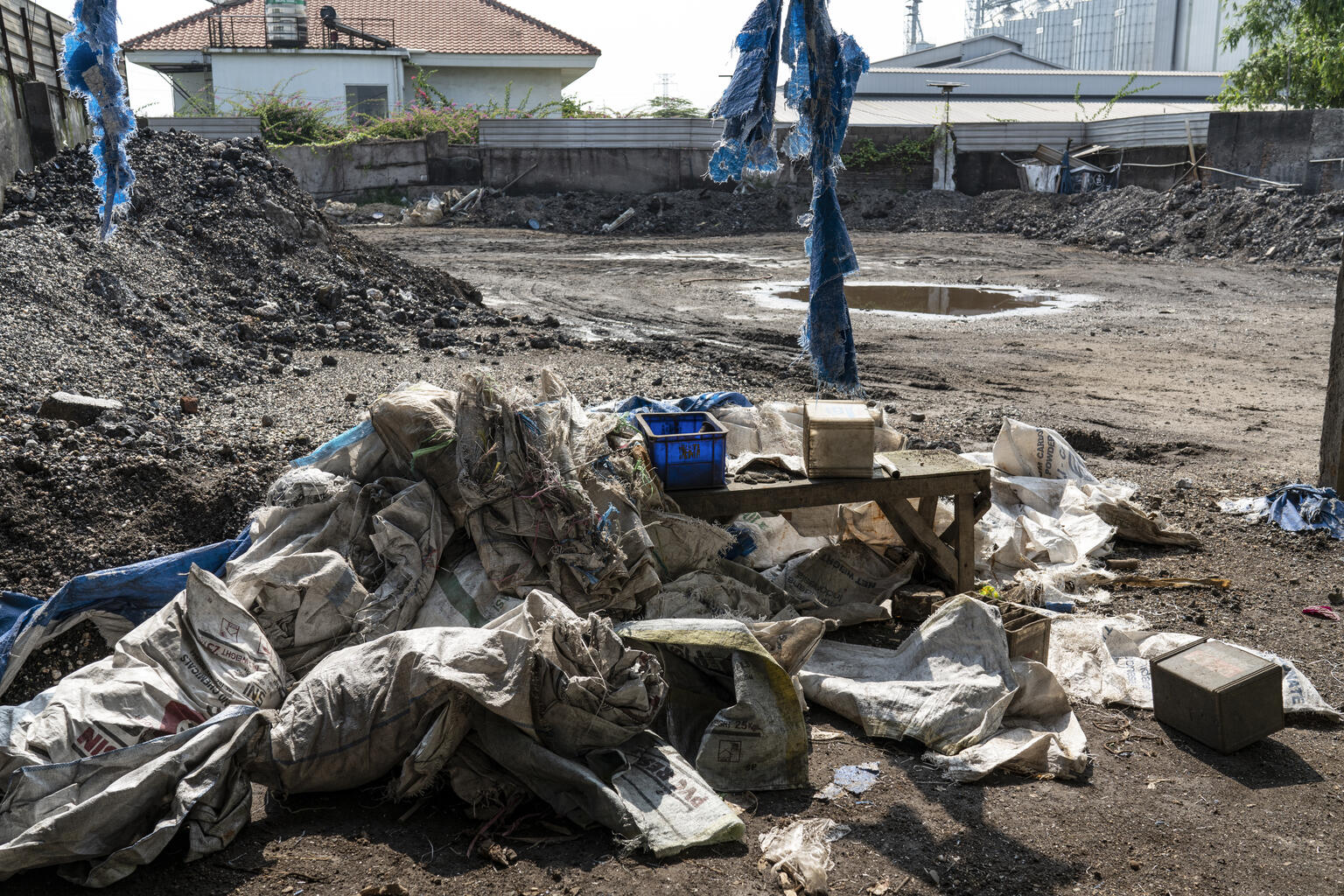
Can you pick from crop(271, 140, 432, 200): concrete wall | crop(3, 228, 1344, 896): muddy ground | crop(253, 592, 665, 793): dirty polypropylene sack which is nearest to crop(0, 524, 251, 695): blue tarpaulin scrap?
crop(253, 592, 665, 793): dirty polypropylene sack

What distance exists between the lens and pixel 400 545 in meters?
3.57

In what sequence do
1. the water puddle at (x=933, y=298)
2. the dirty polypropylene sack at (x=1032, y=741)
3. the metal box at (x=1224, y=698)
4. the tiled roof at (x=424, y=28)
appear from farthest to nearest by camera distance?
1. the tiled roof at (x=424, y=28)
2. the water puddle at (x=933, y=298)
3. the metal box at (x=1224, y=698)
4. the dirty polypropylene sack at (x=1032, y=741)

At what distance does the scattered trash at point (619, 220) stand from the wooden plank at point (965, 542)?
15.7 m

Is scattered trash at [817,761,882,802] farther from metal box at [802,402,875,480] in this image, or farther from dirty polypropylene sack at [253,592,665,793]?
metal box at [802,402,875,480]

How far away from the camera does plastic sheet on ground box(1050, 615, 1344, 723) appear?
3584 millimetres

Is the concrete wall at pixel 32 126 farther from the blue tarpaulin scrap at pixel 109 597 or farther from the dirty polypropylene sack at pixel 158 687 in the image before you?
the dirty polypropylene sack at pixel 158 687

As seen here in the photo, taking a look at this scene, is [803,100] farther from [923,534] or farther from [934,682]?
[934,682]

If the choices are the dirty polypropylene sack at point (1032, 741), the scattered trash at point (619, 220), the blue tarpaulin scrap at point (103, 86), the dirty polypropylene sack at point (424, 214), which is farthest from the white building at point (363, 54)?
the dirty polypropylene sack at point (1032, 741)

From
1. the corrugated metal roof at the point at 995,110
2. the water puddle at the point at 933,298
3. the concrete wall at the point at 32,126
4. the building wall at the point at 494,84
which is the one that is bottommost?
the water puddle at the point at 933,298

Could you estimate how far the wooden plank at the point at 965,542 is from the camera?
441 cm

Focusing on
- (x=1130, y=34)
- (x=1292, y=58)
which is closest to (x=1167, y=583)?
(x=1292, y=58)

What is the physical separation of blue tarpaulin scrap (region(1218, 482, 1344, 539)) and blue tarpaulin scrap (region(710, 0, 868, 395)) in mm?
2724

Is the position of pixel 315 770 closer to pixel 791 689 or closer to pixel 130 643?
pixel 130 643

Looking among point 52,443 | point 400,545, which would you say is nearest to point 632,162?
point 52,443
